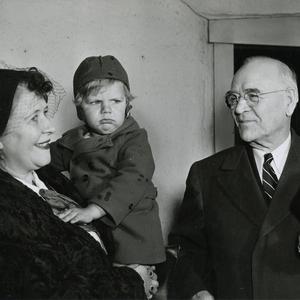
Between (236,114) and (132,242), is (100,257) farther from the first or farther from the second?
(236,114)

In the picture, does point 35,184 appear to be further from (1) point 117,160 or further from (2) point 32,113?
(1) point 117,160

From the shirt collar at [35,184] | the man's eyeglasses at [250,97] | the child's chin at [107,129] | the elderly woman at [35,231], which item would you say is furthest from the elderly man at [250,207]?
the shirt collar at [35,184]

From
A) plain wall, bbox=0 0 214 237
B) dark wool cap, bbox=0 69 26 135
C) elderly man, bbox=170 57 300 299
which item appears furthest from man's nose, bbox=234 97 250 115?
dark wool cap, bbox=0 69 26 135

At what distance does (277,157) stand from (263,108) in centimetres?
24

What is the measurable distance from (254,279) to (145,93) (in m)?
1.40

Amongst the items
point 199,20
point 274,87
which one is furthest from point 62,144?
point 199,20

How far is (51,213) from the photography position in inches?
75.7

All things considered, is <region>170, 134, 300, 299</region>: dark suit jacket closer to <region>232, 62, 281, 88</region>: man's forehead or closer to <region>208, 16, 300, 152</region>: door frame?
<region>232, 62, 281, 88</region>: man's forehead

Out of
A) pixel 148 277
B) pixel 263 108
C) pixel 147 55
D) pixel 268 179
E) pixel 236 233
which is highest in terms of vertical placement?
pixel 147 55

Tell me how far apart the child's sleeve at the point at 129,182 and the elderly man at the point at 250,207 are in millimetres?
315

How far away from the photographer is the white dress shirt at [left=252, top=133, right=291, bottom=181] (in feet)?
8.27

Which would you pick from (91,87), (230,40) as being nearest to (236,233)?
(91,87)

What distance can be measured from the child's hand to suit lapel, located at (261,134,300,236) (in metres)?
0.72

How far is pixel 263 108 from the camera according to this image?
2.50m
